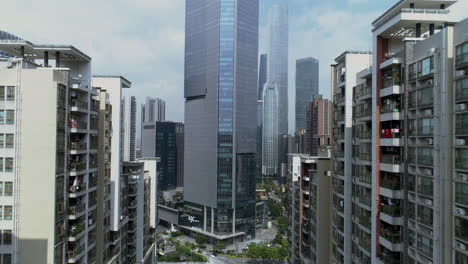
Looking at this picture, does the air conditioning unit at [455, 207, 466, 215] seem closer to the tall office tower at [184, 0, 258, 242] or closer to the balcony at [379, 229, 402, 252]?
the balcony at [379, 229, 402, 252]

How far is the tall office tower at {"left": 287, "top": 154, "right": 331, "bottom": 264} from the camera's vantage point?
35906 millimetres

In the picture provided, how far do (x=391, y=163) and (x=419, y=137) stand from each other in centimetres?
325

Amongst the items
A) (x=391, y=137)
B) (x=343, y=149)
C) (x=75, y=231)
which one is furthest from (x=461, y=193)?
(x=75, y=231)

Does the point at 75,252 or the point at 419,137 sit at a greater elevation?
the point at 419,137

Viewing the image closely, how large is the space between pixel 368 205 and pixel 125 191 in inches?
1078

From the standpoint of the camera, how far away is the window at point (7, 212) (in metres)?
23.8

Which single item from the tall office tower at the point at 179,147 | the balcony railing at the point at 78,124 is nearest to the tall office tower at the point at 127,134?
the balcony railing at the point at 78,124

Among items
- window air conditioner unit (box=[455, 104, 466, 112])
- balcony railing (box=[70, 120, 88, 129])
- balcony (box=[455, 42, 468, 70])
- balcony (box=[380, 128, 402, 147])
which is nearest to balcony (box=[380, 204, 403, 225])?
balcony (box=[380, 128, 402, 147])

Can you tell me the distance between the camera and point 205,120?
10056cm

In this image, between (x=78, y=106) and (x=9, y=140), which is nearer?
(x=9, y=140)

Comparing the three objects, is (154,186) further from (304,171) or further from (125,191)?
(304,171)

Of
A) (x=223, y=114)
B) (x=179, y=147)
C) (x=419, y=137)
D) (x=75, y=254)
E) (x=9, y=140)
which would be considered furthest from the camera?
(x=179, y=147)

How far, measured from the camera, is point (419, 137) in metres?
18.9

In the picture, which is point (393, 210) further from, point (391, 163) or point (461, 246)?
point (461, 246)
